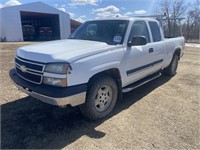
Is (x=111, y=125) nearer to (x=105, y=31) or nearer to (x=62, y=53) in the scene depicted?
(x=62, y=53)

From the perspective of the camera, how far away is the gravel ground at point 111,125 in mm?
3367

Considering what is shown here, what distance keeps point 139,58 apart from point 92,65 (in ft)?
5.38

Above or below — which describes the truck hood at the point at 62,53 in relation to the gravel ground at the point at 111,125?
above

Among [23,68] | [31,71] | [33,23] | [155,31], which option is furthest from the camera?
[33,23]

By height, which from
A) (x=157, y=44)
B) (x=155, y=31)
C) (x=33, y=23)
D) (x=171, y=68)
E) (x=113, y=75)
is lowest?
(x=171, y=68)

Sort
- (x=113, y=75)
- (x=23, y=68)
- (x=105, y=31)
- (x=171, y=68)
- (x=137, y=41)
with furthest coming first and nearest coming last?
(x=171, y=68)
(x=105, y=31)
(x=137, y=41)
(x=113, y=75)
(x=23, y=68)

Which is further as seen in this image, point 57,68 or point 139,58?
point 139,58

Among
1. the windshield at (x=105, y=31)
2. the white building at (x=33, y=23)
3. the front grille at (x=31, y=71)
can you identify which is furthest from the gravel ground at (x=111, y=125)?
the white building at (x=33, y=23)

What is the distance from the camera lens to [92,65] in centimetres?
365

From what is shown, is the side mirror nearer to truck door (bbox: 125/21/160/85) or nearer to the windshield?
truck door (bbox: 125/21/160/85)

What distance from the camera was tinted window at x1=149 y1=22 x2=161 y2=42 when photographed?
5879mm

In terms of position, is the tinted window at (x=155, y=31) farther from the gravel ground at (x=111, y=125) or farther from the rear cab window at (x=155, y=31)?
the gravel ground at (x=111, y=125)

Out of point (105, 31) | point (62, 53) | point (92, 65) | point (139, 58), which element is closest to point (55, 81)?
point (62, 53)

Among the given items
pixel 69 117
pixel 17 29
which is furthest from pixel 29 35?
pixel 69 117
